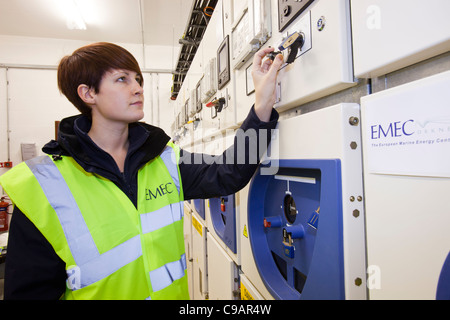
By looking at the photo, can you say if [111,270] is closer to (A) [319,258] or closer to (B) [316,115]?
(A) [319,258]

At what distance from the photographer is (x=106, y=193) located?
927mm

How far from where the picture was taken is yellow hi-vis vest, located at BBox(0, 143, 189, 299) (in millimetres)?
838

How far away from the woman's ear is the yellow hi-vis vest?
0.27 metres

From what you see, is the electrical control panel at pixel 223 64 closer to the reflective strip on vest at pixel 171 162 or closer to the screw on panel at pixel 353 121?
the reflective strip on vest at pixel 171 162

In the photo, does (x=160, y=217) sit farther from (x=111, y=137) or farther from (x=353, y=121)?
(x=353, y=121)

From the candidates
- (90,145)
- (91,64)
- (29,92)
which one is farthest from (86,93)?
(29,92)

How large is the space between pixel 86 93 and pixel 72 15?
421 cm

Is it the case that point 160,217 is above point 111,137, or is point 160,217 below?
below

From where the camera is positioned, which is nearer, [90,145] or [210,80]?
[90,145]

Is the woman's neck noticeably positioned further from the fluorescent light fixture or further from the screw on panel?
the fluorescent light fixture

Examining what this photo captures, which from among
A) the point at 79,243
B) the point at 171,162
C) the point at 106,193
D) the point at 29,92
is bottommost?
the point at 79,243

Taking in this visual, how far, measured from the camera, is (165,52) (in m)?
5.70

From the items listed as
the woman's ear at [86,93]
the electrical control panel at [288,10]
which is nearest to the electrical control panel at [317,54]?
the electrical control panel at [288,10]
